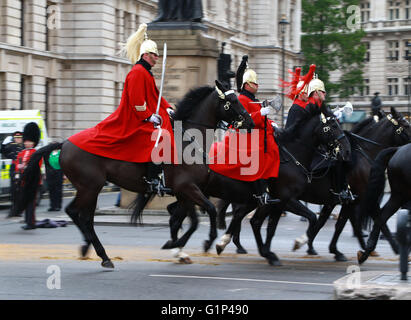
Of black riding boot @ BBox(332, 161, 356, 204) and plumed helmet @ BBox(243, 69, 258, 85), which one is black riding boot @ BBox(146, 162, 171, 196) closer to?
plumed helmet @ BBox(243, 69, 258, 85)

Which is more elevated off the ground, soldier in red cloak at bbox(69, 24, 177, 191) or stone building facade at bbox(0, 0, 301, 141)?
stone building facade at bbox(0, 0, 301, 141)

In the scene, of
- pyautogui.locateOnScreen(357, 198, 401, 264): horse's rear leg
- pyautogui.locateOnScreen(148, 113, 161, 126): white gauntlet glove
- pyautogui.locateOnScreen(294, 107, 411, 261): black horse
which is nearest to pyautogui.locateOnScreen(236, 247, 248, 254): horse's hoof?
pyautogui.locateOnScreen(294, 107, 411, 261): black horse

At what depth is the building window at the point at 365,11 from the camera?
9119 cm

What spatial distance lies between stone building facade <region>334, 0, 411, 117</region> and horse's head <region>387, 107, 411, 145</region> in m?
72.8

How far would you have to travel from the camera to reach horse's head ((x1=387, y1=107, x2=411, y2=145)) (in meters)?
14.2

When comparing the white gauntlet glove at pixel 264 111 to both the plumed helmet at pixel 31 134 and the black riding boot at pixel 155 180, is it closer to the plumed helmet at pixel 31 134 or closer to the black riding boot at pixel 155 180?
the black riding boot at pixel 155 180

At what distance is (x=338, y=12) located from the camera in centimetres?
6588

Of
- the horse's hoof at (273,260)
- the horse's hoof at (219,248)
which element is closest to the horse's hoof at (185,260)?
the horse's hoof at (219,248)

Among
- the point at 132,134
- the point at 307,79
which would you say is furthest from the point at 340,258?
the point at 132,134

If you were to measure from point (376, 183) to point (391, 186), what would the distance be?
16.7 inches

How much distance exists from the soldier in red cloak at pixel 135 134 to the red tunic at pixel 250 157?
1.28 m

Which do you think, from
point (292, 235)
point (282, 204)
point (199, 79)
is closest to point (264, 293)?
point (282, 204)

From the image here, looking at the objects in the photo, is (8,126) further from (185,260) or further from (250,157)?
(185,260)

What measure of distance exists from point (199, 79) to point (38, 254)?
751 centimetres
